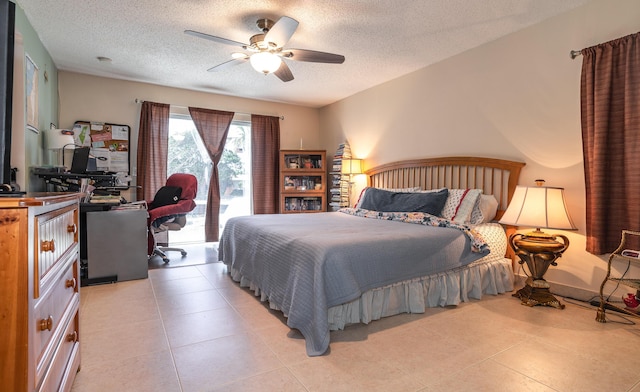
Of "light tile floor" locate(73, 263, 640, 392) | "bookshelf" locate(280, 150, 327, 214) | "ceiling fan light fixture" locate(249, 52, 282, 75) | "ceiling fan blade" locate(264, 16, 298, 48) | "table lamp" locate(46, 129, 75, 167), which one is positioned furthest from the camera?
"bookshelf" locate(280, 150, 327, 214)

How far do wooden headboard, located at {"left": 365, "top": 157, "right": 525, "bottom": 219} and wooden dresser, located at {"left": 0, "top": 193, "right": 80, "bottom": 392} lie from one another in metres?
3.40

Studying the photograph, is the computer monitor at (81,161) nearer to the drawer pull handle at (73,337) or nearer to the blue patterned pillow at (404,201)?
the drawer pull handle at (73,337)

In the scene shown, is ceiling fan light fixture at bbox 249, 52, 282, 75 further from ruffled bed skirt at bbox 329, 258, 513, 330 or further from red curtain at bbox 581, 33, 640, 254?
red curtain at bbox 581, 33, 640, 254

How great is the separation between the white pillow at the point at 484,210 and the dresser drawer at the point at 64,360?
3.12 meters

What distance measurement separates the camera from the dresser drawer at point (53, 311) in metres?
1.00

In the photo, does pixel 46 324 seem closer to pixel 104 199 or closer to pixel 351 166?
pixel 104 199

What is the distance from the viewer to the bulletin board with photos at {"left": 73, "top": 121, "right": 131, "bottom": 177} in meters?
4.54

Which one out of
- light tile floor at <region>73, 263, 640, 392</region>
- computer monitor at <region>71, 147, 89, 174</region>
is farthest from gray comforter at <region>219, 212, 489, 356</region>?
computer monitor at <region>71, 147, 89, 174</region>

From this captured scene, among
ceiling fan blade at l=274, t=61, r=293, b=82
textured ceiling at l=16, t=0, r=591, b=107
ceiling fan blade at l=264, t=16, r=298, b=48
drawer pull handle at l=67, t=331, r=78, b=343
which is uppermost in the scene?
textured ceiling at l=16, t=0, r=591, b=107

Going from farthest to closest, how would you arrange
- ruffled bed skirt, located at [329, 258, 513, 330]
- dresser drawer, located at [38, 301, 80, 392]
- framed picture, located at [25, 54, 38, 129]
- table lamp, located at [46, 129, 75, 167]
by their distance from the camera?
table lamp, located at [46, 129, 75, 167]
framed picture, located at [25, 54, 38, 129]
ruffled bed skirt, located at [329, 258, 513, 330]
dresser drawer, located at [38, 301, 80, 392]

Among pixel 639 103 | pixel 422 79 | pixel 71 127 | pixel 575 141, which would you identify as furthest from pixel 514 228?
pixel 71 127

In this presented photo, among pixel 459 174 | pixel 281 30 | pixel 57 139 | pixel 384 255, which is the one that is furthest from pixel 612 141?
pixel 57 139

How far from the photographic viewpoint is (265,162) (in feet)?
19.2

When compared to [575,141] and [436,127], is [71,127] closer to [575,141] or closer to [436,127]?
[436,127]
